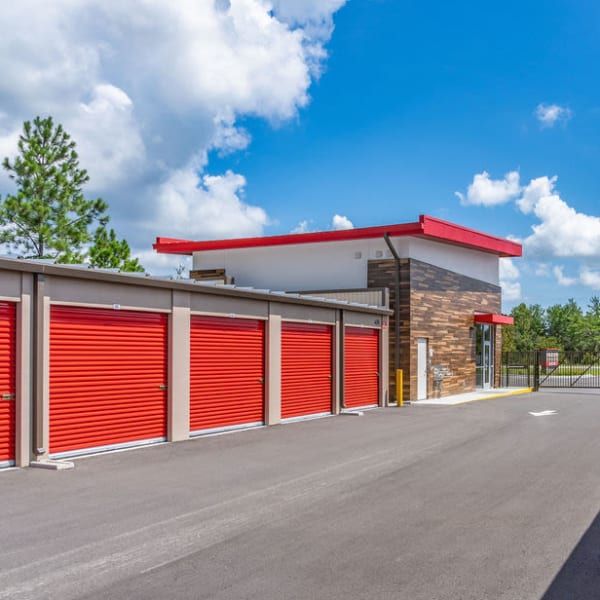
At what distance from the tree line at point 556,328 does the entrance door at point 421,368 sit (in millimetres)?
47693

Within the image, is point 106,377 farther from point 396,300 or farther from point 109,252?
point 109,252

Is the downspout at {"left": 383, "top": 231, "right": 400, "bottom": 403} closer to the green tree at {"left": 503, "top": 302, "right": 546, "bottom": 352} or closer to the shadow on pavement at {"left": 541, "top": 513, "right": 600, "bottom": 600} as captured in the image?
the shadow on pavement at {"left": 541, "top": 513, "right": 600, "bottom": 600}

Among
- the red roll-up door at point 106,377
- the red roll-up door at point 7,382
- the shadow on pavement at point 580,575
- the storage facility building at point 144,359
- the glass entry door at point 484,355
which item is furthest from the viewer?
the glass entry door at point 484,355

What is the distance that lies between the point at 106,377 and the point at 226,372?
3.72 m

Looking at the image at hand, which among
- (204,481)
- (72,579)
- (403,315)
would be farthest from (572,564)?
(403,315)

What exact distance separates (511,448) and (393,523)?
6.52 metres

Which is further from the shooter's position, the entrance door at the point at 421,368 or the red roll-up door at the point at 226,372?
the entrance door at the point at 421,368

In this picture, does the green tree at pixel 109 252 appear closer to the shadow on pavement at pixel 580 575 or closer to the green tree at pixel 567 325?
the shadow on pavement at pixel 580 575

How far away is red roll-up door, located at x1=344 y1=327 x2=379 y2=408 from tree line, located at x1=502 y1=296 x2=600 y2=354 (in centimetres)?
5152

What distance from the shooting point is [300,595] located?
18.1 feet

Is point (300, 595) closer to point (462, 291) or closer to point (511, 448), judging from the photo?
point (511, 448)

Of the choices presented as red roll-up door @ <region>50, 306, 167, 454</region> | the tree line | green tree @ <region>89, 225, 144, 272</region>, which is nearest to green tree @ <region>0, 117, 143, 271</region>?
green tree @ <region>89, 225, 144, 272</region>

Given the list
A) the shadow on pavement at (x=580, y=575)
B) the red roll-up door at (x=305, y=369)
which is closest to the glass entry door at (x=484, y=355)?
the red roll-up door at (x=305, y=369)

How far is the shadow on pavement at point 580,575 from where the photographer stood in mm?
5543
